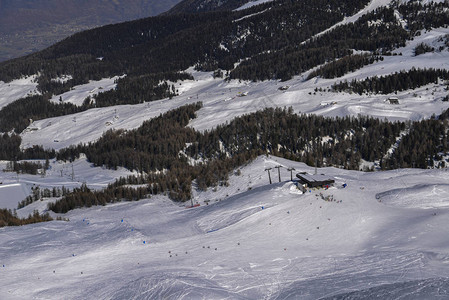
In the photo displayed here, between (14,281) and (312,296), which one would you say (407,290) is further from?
(14,281)

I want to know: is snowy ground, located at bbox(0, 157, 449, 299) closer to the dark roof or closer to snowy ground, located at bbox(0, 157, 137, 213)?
the dark roof

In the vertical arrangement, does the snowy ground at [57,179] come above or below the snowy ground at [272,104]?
below

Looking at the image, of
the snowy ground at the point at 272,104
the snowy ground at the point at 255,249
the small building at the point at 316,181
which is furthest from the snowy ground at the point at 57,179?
the small building at the point at 316,181

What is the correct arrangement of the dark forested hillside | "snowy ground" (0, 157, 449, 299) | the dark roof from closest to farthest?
"snowy ground" (0, 157, 449, 299)
the dark roof
the dark forested hillside

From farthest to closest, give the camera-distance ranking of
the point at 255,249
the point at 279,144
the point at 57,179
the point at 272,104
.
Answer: the point at 272,104
the point at 279,144
the point at 57,179
the point at 255,249

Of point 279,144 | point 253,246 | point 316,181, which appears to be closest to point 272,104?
point 279,144

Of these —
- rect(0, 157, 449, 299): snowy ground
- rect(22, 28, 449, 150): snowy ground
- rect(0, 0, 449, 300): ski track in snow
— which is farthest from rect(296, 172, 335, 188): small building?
rect(22, 28, 449, 150): snowy ground

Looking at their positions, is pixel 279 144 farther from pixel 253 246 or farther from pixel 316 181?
pixel 253 246

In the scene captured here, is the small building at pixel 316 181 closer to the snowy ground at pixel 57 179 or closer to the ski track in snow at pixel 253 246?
the ski track in snow at pixel 253 246

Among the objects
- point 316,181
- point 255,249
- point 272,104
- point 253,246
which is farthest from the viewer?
point 272,104
